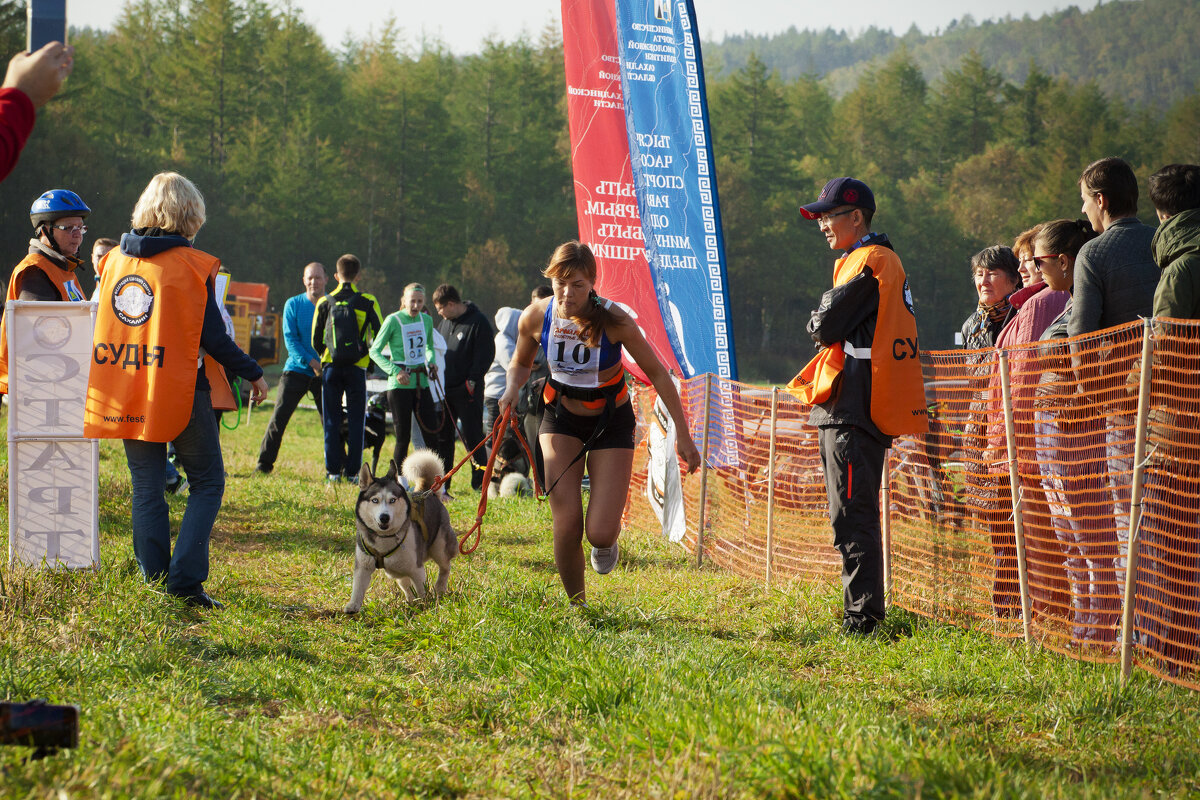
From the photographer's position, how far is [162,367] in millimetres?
4344

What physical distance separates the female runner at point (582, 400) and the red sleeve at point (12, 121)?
236cm

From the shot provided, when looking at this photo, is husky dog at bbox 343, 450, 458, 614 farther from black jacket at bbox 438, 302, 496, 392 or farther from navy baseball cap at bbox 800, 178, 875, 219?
black jacket at bbox 438, 302, 496, 392

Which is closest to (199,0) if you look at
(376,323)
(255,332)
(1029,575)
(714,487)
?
(255,332)

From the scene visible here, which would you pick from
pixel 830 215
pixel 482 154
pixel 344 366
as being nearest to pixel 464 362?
pixel 344 366

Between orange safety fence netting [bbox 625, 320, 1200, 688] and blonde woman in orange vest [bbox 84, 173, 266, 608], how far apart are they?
3.07 metres

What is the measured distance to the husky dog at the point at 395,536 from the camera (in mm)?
4859

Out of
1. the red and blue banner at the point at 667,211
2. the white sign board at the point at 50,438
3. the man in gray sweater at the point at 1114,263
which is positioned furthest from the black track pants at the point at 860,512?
the red and blue banner at the point at 667,211

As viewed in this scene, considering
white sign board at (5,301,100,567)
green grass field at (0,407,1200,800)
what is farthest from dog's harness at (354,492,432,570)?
white sign board at (5,301,100,567)

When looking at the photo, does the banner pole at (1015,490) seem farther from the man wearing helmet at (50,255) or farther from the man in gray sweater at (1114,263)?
the man wearing helmet at (50,255)

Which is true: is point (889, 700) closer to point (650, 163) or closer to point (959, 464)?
point (959, 464)

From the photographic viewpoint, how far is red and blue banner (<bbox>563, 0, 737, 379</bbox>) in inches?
336

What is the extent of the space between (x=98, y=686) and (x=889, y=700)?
2688 millimetres

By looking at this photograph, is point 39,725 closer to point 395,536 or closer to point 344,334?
point 395,536

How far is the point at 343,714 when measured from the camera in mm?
3225
